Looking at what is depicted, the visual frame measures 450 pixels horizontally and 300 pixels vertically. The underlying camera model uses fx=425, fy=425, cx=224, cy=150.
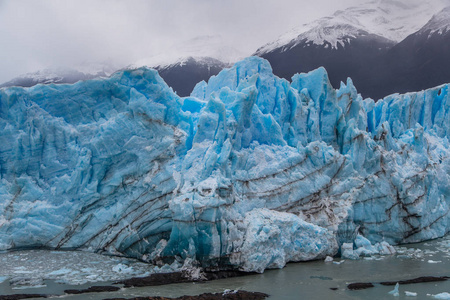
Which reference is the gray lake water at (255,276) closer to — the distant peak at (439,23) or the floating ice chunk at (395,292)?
the floating ice chunk at (395,292)

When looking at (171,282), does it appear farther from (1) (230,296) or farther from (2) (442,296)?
(2) (442,296)

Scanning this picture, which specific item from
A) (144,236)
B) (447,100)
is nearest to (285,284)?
(144,236)

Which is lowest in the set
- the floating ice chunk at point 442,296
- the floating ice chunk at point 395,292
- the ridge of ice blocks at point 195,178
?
the floating ice chunk at point 442,296

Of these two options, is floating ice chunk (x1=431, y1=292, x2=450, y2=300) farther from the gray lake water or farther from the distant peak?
the distant peak

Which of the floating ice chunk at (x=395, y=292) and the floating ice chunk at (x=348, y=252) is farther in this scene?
the floating ice chunk at (x=348, y=252)

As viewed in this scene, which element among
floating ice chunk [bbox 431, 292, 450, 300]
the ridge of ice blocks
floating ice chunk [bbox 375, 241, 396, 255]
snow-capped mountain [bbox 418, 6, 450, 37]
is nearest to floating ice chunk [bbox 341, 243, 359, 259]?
the ridge of ice blocks

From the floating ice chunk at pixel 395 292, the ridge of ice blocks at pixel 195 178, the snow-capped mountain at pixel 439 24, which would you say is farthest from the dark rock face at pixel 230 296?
the snow-capped mountain at pixel 439 24

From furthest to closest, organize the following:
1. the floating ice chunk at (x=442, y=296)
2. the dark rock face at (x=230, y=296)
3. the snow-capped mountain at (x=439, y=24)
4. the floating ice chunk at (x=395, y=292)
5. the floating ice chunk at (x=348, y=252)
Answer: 1. the snow-capped mountain at (x=439, y=24)
2. the floating ice chunk at (x=348, y=252)
3. the floating ice chunk at (x=395, y=292)
4. the floating ice chunk at (x=442, y=296)
5. the dark rock face at (x=230, y=296)
